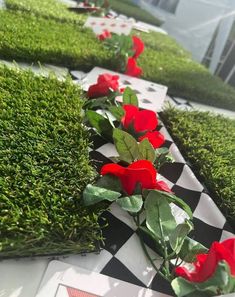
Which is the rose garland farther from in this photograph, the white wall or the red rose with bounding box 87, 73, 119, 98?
the white wall

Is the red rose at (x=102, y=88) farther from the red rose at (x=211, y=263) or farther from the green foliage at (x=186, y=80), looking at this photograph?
the red rose at (x=211, y=263)

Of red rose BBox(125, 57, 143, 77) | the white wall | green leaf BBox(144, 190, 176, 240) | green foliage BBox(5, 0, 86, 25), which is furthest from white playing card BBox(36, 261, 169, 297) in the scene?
the white wall

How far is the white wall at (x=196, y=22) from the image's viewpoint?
448 centimetres

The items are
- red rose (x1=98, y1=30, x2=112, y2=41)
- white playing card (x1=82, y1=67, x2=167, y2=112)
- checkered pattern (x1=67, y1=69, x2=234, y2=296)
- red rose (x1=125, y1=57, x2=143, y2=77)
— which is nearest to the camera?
checkered pattern (x1=67, y1=69, x2=234, y2=296)

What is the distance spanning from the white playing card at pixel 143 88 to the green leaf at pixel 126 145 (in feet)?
1.71

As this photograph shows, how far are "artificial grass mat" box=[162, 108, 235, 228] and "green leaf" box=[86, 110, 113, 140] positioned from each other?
0.97ft

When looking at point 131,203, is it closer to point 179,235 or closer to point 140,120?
point 179,235

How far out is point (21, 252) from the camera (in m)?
0.62

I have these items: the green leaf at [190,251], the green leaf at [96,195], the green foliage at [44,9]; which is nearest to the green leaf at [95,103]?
the green leaf at [96,195]

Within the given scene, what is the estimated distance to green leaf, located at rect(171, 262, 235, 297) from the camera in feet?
1.79

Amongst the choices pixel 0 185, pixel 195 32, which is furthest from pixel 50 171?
pixel 195 32

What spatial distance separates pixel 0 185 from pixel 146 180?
305 mm

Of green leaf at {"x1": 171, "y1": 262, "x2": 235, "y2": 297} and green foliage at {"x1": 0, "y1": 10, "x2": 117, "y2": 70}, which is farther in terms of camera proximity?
green foliage at {"x1": 0, "y1": 10, "x2": 117, "y2": 70}

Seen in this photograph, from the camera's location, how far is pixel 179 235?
2.24 feet
